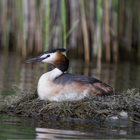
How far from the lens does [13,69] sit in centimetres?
997

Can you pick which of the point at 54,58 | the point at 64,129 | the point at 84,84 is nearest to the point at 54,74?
the point at 54,58

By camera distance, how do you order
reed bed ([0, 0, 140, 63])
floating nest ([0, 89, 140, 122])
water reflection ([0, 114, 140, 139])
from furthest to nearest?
1. reed bed ([0, 0, 140, 63])
2. floating nest ([0, 89, 140, 122])
3. water reflection ([0, 114, 140, 139])

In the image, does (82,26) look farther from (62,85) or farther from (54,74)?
(62,85)

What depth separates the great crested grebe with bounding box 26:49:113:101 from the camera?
4.96m

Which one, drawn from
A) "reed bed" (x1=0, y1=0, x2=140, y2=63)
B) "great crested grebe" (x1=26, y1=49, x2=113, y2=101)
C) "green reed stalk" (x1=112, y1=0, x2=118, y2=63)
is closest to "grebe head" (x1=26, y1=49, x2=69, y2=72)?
"great crested grebe" (x1=26, y1=49, x2=113, y2=101)

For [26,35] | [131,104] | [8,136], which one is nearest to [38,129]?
[8,136]

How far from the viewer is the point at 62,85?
197 inches

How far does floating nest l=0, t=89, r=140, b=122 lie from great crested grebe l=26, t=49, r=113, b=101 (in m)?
0.15

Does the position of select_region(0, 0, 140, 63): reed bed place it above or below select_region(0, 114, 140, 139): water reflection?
above

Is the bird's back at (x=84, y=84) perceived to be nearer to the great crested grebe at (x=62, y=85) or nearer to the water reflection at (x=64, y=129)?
the great crested grebe at (x=62, y=85)

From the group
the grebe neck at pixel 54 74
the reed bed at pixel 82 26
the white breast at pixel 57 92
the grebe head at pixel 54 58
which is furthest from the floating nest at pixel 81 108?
the reed bed at pixel 82 26

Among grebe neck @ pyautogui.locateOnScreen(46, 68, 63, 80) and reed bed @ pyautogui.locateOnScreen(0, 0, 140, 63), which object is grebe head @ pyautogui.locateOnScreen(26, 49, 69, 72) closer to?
grebe neck @ pyautogui.locateOnScreen(46, 68, 63, 80)

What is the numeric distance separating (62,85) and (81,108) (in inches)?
23.2

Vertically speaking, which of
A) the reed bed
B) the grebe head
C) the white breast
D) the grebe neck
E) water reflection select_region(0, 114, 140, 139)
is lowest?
water reflection select_region(0, 114, 140, 139)
